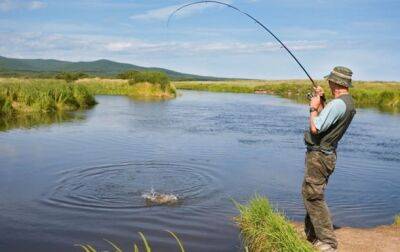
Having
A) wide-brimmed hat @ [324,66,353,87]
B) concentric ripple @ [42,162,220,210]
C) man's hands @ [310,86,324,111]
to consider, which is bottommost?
concentric ripple @ [42,162,220,210]

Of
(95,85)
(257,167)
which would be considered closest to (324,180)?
(257,167)

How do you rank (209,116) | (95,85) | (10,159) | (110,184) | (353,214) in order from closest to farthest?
(353,214) → (110,184) → (10,159) → (209,116) → (95,85)

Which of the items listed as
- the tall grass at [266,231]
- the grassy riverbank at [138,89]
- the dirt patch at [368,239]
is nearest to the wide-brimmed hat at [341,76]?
the tall grass at [266,231]

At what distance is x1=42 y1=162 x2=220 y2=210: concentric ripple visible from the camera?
8.75m

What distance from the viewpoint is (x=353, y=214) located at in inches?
334

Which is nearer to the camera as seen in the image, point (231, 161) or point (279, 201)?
point (279, 201)

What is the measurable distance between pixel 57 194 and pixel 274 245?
4568 millimetres

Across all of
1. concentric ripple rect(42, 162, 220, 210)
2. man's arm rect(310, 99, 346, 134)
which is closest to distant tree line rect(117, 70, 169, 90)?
concentric ripple rect(42, 162, 220, 210)

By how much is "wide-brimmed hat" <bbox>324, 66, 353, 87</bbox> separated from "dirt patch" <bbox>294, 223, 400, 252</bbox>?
1874 millimetres

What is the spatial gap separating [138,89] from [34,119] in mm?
24539

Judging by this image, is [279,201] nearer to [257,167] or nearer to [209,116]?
[257,167]

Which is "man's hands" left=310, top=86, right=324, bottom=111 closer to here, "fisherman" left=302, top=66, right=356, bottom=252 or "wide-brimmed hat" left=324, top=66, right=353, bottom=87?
"fisherman" left=302, top=66, right=356, bottom=252

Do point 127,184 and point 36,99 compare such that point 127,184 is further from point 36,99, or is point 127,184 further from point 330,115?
point 36,99

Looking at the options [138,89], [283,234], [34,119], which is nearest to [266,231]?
[283,234]
